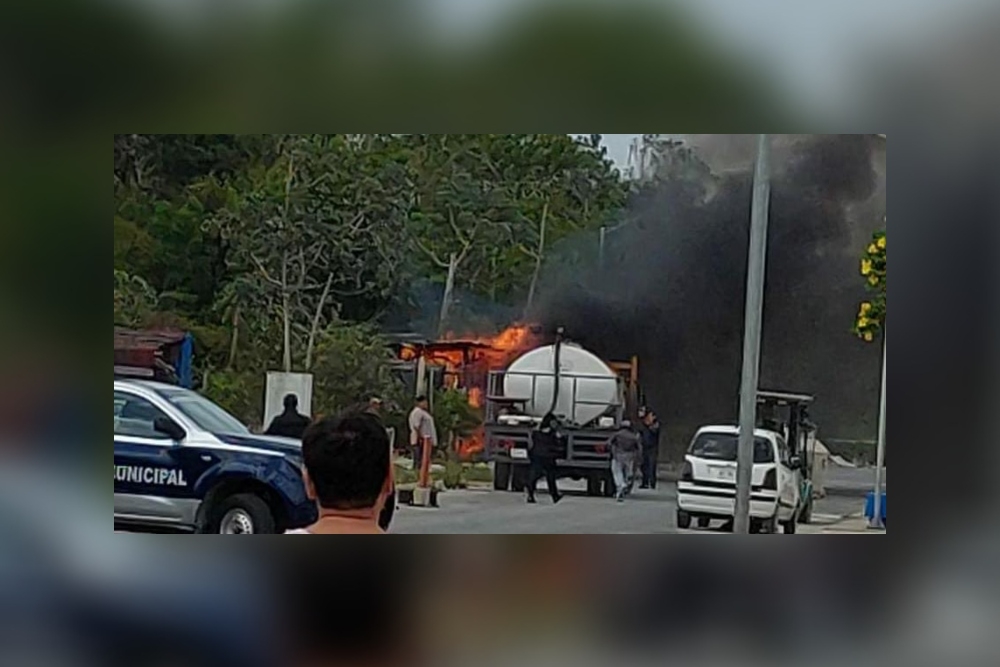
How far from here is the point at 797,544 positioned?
277 centimetres

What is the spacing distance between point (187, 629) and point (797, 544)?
155cm

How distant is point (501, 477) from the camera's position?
2699mm

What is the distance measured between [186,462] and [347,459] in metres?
0.39

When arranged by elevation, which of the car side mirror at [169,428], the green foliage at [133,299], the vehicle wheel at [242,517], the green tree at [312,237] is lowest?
the vehicle wheel at [242,517]

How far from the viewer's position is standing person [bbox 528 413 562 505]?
2.69 meters

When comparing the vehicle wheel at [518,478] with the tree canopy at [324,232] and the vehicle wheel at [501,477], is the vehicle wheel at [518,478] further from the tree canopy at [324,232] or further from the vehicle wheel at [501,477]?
the tree canopy at [324,232]

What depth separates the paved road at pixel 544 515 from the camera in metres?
2.70

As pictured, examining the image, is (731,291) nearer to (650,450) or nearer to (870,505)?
(650,450)

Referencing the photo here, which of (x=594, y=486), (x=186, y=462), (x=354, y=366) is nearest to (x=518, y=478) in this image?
(x=594, y=486)

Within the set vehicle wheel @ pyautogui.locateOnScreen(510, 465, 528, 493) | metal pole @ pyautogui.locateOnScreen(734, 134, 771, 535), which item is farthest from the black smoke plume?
vehicle wheel @ pyautogui.locateOnScreen(510, 465, 528, 493)

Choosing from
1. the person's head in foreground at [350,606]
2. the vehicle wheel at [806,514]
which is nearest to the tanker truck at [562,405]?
the person's head in foreground at [350,606]
